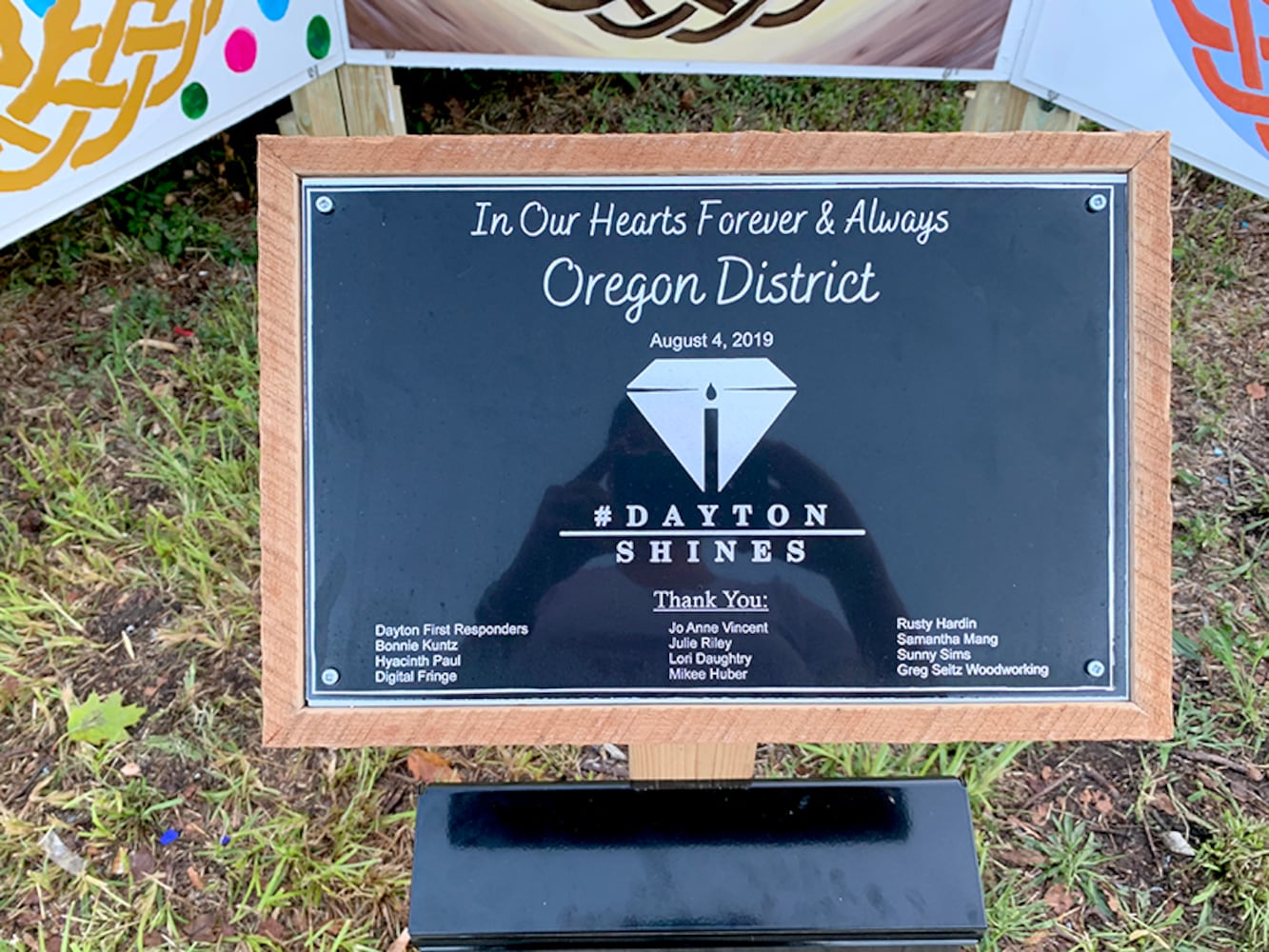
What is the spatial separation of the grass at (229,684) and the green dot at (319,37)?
747mm

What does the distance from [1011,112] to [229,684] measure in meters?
2.20

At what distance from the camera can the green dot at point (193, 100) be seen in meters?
1.91

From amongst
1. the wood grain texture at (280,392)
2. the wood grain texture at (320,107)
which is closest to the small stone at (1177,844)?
the wood grain texture at (280,392)

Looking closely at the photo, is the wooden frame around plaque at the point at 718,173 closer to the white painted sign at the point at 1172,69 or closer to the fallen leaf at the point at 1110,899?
the fallen leaf at the point at 1110,899

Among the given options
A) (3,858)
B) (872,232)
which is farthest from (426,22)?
(3,858)

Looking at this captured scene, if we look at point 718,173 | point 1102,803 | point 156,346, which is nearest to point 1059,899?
point 1102,803

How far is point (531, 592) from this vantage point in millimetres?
1116

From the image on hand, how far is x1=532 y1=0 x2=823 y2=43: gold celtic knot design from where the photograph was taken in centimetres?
204

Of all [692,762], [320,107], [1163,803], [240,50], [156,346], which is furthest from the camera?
[156,346]

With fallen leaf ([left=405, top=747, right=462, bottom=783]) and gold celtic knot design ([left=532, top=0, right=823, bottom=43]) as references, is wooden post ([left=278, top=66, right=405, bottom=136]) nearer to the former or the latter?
gold celtic knot design ([left=532, top=0, right=823, bottom=43])

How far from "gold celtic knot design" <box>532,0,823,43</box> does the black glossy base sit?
5.34 feet

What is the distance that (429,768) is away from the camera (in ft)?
6.27

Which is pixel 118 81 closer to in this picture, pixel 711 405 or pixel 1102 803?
pixel 711 405

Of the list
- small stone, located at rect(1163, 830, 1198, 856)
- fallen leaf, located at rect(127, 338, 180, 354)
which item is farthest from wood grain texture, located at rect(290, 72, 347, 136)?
small stone, located at rect(1163, 830, 1198, 856)
